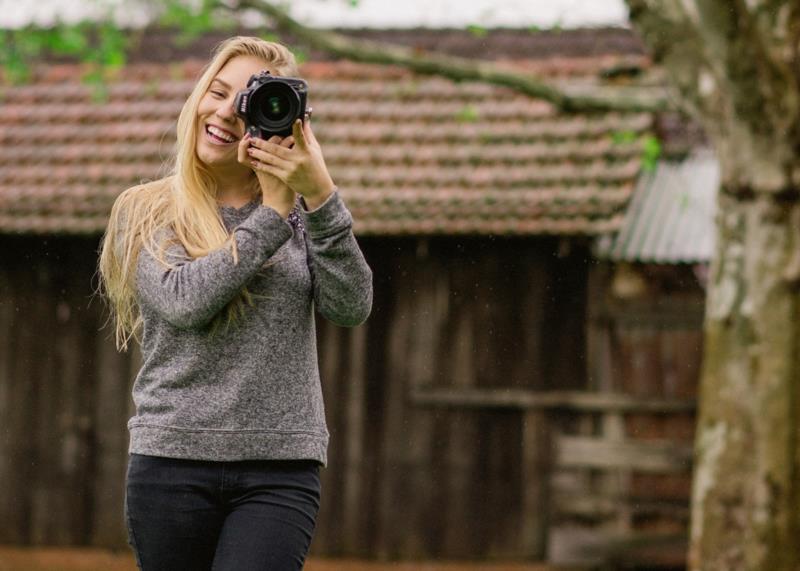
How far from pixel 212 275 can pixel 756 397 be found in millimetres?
3997

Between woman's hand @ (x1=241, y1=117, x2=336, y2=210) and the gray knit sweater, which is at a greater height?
woman's hand @ (x1=241, y1=117, x2=336, y2=210)

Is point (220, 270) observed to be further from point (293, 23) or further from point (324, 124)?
point (324, 124)

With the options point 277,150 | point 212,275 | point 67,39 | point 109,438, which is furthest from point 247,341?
point 109,438

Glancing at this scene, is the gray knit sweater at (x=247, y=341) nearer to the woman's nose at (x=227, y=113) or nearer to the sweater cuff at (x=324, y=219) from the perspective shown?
the sweater cuff at (x=324, y=219)

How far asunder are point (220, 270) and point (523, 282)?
711 centimetres

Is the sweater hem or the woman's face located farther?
the woman's face

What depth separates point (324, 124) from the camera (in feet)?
33.3

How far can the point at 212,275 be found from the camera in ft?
8.65

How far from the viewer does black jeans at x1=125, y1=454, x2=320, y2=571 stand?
2.63 meters

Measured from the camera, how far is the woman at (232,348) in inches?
104

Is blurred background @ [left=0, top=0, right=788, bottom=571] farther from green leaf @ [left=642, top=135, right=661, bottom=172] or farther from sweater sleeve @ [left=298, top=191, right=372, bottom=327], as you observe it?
sweater sleeve @ [left=298, top=191, right=372, bottom=327]

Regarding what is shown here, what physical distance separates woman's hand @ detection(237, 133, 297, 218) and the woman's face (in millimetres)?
119

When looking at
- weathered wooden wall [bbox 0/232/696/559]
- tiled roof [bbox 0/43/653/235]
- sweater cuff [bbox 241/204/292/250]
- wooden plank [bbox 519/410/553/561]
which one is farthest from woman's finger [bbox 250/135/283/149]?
wooden plank [bbox 519/410/553/561]

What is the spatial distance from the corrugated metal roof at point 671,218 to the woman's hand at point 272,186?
6351 millimetres
